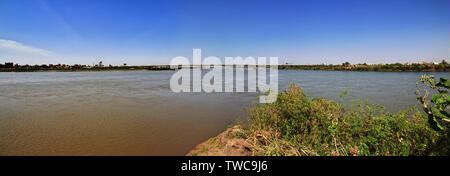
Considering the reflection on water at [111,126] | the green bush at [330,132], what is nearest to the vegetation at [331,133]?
the green bush at [330,132]

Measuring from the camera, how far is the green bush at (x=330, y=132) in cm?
509

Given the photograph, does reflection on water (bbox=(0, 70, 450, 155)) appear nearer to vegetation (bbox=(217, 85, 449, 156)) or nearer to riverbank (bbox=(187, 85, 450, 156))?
riverbank (bbox=(187, 85, 450, 156))

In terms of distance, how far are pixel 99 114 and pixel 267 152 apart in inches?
375

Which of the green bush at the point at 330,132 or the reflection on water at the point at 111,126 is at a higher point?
the green bush at the point at 330,132

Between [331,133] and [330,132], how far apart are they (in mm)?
288

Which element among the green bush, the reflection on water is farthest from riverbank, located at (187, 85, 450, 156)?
the reflection on water

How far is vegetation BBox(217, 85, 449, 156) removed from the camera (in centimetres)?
504

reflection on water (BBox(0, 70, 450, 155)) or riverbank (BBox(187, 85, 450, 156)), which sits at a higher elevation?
riverbank (BBox(187, 85, 450, 156))

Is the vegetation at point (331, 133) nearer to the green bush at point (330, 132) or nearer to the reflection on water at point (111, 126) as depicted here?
the green bush at point (330, 132)

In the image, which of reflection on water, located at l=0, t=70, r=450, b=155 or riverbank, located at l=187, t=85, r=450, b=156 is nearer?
riverbank, located at l=187, t=85, r=450, b=156

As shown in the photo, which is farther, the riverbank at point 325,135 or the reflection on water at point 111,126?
the reflection on water at point 111,126
